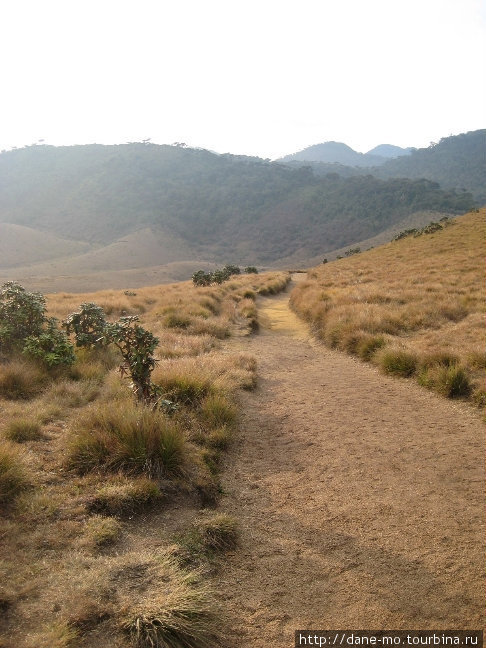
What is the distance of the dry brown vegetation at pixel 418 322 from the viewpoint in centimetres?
771

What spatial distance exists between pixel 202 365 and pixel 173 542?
4738mm

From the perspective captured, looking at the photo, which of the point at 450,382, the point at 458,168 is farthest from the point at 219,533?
the point at 458,168

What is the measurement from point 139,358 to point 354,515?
343cm

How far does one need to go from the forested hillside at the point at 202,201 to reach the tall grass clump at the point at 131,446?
103m

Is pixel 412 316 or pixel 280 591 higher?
pixel 412 316

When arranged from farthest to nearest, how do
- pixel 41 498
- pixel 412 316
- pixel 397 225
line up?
pixel 397 225 < pixel 412 316 < pixel 41 498

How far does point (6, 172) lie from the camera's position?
149 metres

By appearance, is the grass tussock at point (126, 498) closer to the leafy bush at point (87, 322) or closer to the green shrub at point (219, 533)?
the green shrub at point (219, 533)

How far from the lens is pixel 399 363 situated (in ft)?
28.2

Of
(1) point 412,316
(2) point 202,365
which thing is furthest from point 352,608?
(1) point 412,316

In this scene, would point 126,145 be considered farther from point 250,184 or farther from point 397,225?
point 397,225

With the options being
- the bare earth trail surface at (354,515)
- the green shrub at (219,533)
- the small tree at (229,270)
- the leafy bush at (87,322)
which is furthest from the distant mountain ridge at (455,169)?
the green shrub at (219,533)

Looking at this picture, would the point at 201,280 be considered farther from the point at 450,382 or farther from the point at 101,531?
the point at 101,531

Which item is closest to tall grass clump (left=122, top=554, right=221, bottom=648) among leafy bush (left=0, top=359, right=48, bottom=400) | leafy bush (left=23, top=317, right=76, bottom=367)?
leafy bush (left=0, top=359, right=48, bottom=400)
